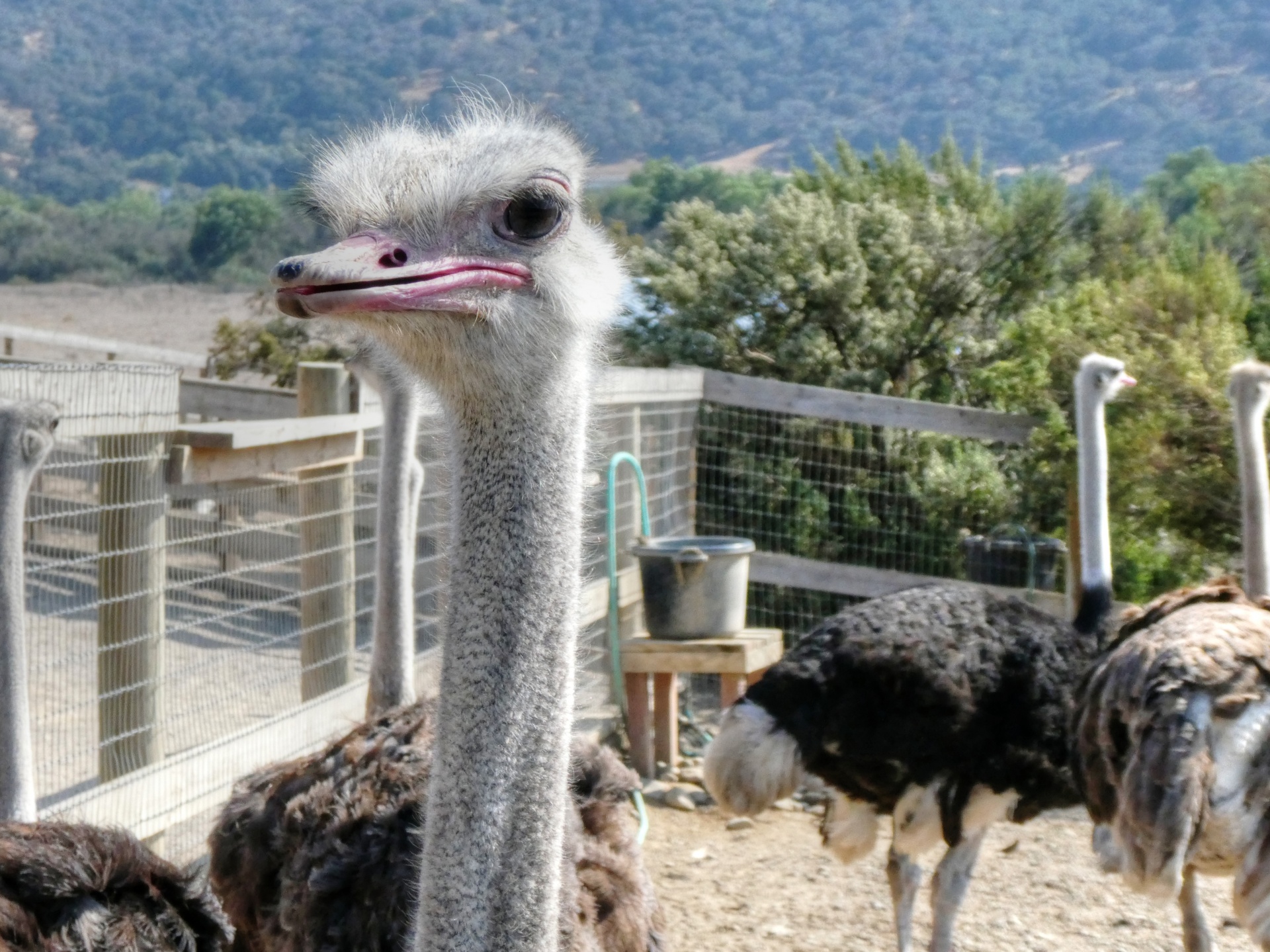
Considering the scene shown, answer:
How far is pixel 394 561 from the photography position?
11.3 ft

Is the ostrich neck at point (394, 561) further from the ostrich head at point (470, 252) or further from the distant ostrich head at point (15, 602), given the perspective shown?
the ostrich head at point (470, 252)

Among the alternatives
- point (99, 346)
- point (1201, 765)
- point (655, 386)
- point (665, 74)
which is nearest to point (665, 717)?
point (655, 386)

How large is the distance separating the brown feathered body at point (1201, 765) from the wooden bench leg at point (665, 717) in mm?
2480

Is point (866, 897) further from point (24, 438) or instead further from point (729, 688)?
point (24, 438)

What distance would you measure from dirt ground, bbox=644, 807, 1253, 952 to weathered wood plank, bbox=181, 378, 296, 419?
6.14 feet

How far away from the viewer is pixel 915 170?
432 inches

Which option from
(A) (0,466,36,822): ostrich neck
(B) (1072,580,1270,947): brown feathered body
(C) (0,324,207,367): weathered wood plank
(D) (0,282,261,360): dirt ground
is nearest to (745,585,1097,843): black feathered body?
(B) (1072,580,1270,947): brown feathered body

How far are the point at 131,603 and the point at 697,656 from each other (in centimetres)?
Result: 269

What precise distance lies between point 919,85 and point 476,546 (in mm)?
77057

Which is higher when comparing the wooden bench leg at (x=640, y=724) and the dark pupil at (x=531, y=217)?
the dark pupil at (x=531, y=217)

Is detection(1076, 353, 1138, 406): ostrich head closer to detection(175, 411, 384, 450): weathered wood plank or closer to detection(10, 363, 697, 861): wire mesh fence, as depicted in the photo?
detection(10, 363, 697, 861): wire mesh fence

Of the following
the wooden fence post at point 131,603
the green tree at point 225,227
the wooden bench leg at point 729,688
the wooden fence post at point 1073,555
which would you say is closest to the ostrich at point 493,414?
the wooden fence post at point 131,603

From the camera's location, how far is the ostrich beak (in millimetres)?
1528

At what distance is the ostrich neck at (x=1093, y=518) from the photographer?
4562 millimetres
